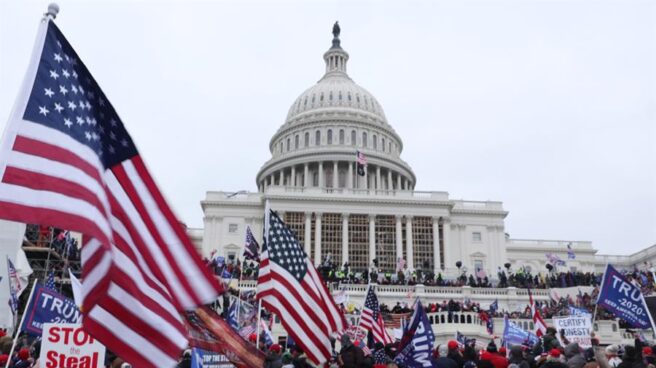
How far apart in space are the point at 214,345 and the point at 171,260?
211 centimetres

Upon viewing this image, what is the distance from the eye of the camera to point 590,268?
8388 centimetres

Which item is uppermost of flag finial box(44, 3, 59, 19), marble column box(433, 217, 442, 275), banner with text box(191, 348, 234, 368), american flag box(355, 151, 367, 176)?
american flag box(355, 151, 367, 176)

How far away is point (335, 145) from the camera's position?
91.6 metres

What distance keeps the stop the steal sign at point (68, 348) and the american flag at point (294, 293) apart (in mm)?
3015

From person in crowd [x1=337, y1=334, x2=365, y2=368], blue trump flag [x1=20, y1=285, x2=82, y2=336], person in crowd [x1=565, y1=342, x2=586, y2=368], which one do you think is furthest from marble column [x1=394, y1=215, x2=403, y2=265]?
person in crowd [x1=337, y1=334, x2=365, y2=368]

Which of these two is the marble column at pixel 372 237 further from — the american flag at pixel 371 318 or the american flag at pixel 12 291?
the american flag at pixel 371 318

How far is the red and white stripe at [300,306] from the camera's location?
1059 centimetres

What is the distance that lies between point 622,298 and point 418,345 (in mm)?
5468

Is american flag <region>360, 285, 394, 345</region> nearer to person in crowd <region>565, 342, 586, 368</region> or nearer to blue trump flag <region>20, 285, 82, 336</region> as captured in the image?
person in crowd <region>565, 342, 586, 368</region>

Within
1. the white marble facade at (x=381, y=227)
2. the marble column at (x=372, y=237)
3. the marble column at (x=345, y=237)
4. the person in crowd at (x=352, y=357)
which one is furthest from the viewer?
the white marble facade at (x=381, y=227)

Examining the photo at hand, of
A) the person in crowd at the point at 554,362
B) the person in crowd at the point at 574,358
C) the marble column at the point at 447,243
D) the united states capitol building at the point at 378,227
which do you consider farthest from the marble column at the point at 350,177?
the person in crowd at the point at 554,362

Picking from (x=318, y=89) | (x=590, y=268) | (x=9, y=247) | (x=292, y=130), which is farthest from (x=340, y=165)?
(x=9, y=247)

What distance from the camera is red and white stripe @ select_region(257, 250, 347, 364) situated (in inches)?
417

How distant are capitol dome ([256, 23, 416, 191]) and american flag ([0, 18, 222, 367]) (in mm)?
74137
